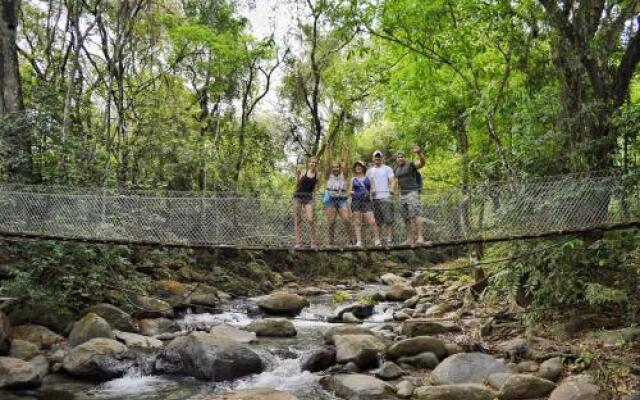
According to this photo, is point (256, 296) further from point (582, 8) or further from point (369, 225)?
point (582, 8)

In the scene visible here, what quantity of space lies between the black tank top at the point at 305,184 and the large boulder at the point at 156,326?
11.2ft

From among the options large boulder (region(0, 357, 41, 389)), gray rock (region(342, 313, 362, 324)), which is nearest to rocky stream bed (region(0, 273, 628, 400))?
large boulder (region(0, 357, 41, 389))

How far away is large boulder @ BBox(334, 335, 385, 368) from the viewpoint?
6.38 meters

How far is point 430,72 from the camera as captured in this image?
31.1 ft

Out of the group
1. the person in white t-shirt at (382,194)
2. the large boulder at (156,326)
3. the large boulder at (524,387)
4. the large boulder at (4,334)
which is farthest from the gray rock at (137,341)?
the large boulder at (524,387)

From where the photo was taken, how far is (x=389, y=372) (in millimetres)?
6059

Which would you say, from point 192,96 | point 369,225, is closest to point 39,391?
point 369,225

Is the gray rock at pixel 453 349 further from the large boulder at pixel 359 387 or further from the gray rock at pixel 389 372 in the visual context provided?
the large boulder at pixel 359 387

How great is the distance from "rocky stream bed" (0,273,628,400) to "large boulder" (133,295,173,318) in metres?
0.06

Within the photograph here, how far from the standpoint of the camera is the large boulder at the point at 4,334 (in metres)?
6.08

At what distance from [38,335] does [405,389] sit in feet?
15.0

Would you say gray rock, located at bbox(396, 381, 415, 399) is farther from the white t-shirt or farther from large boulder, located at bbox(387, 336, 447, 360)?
the white t-shirt

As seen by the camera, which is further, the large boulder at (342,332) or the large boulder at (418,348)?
the large boulder at (342,332)

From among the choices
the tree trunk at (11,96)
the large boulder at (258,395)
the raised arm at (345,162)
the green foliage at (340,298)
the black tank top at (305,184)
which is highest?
the tree trunk at (11,96)
